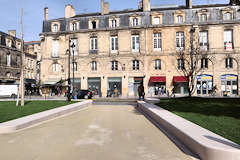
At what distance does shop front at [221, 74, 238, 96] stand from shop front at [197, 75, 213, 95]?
157 centimetres

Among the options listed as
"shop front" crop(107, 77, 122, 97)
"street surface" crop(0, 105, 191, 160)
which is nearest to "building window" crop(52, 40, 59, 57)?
"shop front" crop(107, 77, 122, 97)

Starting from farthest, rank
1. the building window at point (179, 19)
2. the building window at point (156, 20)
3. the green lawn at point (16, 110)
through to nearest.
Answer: the building window at point (156, 20) < the building window at point (179, 19) < the green lawn at point (16, 110)

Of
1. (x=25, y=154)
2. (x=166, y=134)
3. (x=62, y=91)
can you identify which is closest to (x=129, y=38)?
(x=62, y=91)

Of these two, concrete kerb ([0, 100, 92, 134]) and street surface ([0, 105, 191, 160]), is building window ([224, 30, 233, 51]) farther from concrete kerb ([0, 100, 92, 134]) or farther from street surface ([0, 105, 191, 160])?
concrete kerb ([0, 100, 92, 134])

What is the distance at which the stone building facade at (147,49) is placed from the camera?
2297cm

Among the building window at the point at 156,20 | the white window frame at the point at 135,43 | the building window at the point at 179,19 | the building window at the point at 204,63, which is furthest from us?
the white window frame at the point at 135,43

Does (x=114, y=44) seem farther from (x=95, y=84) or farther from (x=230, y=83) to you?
(x=230, y=83)

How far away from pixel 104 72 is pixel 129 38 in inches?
258

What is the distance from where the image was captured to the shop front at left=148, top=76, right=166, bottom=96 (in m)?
23.5

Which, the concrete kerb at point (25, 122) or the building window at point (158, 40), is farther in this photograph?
the building window at point (158, 40)

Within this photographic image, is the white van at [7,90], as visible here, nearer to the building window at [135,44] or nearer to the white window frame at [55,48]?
the white window frame at [55,48]

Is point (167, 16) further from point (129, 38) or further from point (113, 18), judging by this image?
point (113, 18)

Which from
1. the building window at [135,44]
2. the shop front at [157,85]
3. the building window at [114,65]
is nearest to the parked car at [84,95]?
the building window at [114,65]

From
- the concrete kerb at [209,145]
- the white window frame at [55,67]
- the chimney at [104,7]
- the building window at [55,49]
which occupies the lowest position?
the concrete kerb at [209,145]
